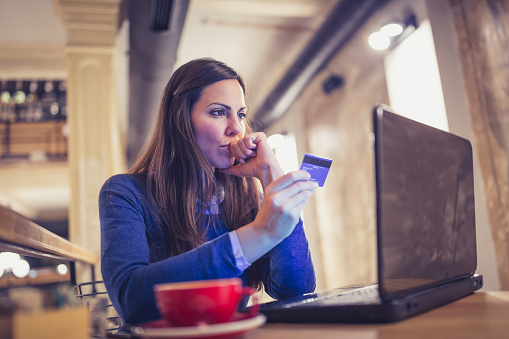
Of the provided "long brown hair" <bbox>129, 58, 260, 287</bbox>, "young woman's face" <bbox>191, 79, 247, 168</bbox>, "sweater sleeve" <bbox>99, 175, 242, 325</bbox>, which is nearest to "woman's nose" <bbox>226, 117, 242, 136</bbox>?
"young woman's face" <bbox>191, 79, 247, 168</bbox>

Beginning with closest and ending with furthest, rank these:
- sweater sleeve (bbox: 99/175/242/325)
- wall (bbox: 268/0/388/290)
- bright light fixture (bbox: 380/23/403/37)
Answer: sweater sleeve (bbox: 99/175/242/325) < bright light fixture (bbox: 380/23/403/37) < wall (bbox: 268/0/388/290)

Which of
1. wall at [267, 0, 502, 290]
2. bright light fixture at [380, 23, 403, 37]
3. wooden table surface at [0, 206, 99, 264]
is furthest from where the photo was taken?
bright light fixture at [380, 23, 403, 37]

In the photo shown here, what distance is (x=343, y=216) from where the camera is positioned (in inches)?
180

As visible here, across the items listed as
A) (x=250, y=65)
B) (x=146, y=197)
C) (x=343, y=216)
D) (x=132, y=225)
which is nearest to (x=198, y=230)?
(x=146, y=197)

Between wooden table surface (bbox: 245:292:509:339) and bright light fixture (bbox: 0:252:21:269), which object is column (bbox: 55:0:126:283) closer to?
wooden table surface (bbox: 245:292:509:339)

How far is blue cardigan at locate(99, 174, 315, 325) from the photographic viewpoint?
0.70 m

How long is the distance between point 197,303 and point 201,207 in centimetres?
75

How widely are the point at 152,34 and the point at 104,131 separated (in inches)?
33.5

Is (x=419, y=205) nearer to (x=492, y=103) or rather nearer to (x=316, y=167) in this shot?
(x=316, y=167)

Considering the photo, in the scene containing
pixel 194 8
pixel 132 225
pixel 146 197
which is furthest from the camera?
pixel 194 8

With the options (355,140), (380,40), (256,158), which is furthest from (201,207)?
(355,140)

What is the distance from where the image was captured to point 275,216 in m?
0.72

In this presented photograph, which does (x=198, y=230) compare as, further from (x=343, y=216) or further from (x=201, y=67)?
(x=343, y=216)

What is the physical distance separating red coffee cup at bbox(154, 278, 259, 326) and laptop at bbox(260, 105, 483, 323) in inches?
7.7
